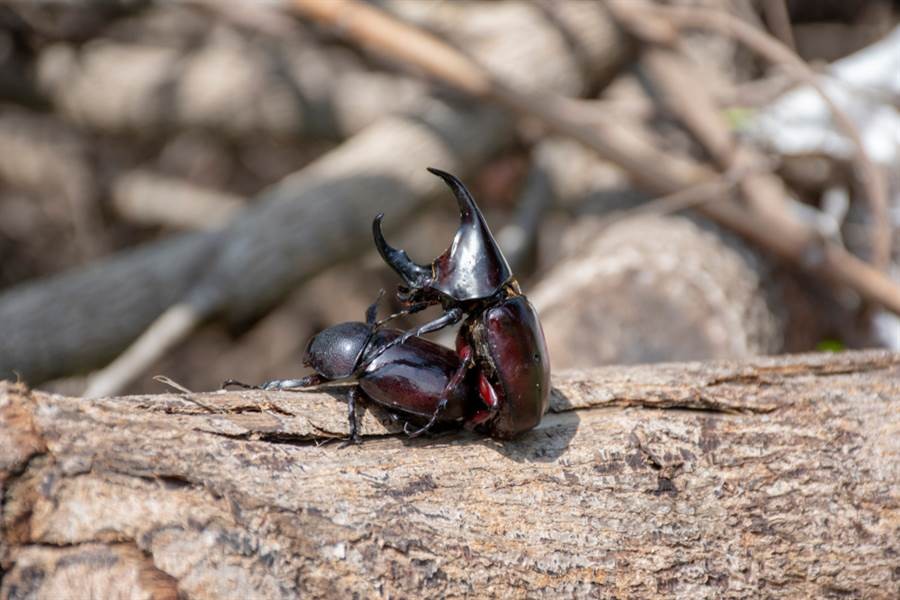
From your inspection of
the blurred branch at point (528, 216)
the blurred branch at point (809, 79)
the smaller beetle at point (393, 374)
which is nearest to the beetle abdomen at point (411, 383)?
the smaller beetle at point (393, 374)

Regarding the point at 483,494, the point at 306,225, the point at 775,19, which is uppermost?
the point at 775,19

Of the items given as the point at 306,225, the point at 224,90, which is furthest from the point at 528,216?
the point at 224,90

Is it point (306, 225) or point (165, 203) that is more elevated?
point (165, 203)

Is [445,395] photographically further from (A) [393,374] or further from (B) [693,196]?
(B) [693,196]

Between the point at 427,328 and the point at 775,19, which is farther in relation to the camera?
the point at 775,19

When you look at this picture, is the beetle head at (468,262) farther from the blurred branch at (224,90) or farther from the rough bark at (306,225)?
the blurred branch at (224,90)

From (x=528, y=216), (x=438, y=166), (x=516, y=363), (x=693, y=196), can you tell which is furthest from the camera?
(x=528, y=216)

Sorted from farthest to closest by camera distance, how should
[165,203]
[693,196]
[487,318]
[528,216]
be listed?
[165,203]
[528,216]
[693,196]
[487,318]

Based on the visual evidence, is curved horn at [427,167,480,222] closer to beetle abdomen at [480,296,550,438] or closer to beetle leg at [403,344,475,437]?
beetle abdomen at [480,296,550,438]
